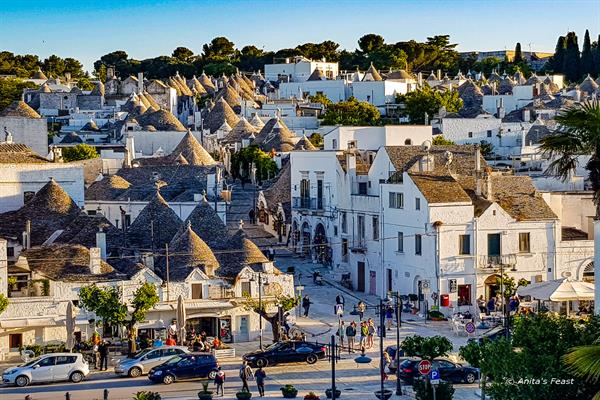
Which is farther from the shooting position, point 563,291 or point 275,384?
point 563,291

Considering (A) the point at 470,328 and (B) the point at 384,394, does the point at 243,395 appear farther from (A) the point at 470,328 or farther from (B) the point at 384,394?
(A) the point at 470,328

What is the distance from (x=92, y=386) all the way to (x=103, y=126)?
7673 centimetres

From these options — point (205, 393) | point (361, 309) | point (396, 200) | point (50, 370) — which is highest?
point (396, 200)

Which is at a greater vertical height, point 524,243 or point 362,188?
point 362,188

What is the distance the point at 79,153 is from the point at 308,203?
2972 cm

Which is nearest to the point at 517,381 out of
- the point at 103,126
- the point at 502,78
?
the point at 103,126

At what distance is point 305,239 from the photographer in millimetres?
67062

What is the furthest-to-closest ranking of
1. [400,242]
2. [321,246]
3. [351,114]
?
[351,114] < [321,246] < [400,242]

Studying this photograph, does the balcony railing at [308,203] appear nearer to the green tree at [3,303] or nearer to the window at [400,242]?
the window at [400,242]

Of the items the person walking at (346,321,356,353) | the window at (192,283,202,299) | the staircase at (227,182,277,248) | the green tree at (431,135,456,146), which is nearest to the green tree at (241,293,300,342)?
the window at (192,283,202,299)

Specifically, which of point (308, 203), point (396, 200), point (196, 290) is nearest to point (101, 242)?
point (196, 290)

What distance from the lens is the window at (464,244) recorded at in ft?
172

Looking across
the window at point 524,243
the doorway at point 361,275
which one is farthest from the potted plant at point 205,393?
the doorway at point 361,275

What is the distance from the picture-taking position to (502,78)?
15425cm
